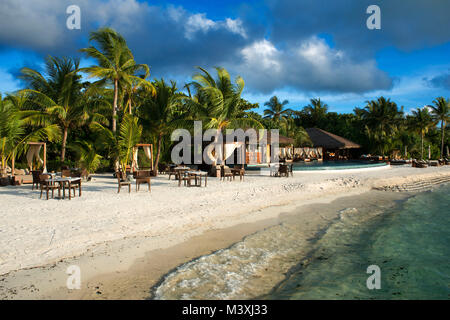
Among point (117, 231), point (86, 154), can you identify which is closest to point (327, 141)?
point (86, 154)

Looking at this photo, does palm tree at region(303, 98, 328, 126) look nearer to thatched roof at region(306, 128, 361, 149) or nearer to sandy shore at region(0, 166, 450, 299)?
thatched roof at region(306, 128, 361, 149)

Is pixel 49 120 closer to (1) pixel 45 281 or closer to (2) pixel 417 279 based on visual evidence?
(1) pixel 45 281

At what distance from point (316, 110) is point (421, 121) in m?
12.3

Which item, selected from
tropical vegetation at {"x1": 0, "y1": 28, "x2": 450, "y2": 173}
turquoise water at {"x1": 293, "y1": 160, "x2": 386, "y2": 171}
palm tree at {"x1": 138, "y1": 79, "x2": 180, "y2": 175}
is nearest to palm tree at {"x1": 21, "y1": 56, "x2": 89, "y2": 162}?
tropical vegetation at {"x1": 0, "y1": 28, "x2": 450, "y2": 173}

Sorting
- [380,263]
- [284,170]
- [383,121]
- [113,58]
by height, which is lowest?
[380,263]

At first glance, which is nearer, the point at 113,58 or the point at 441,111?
the point at 113,58

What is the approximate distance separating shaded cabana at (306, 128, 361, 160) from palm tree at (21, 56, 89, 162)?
21.6m

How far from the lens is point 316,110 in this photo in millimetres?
39031

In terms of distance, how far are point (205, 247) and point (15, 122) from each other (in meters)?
10.8

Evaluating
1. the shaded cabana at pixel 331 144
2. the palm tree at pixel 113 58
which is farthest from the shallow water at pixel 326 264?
the shaded cabana at pixel 331 144

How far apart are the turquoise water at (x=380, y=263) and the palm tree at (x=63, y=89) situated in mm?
13463

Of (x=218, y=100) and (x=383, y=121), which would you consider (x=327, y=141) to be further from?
(x=218, y=100)

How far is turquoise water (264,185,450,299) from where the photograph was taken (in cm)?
430

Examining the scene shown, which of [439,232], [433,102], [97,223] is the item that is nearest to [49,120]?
[97,223]
